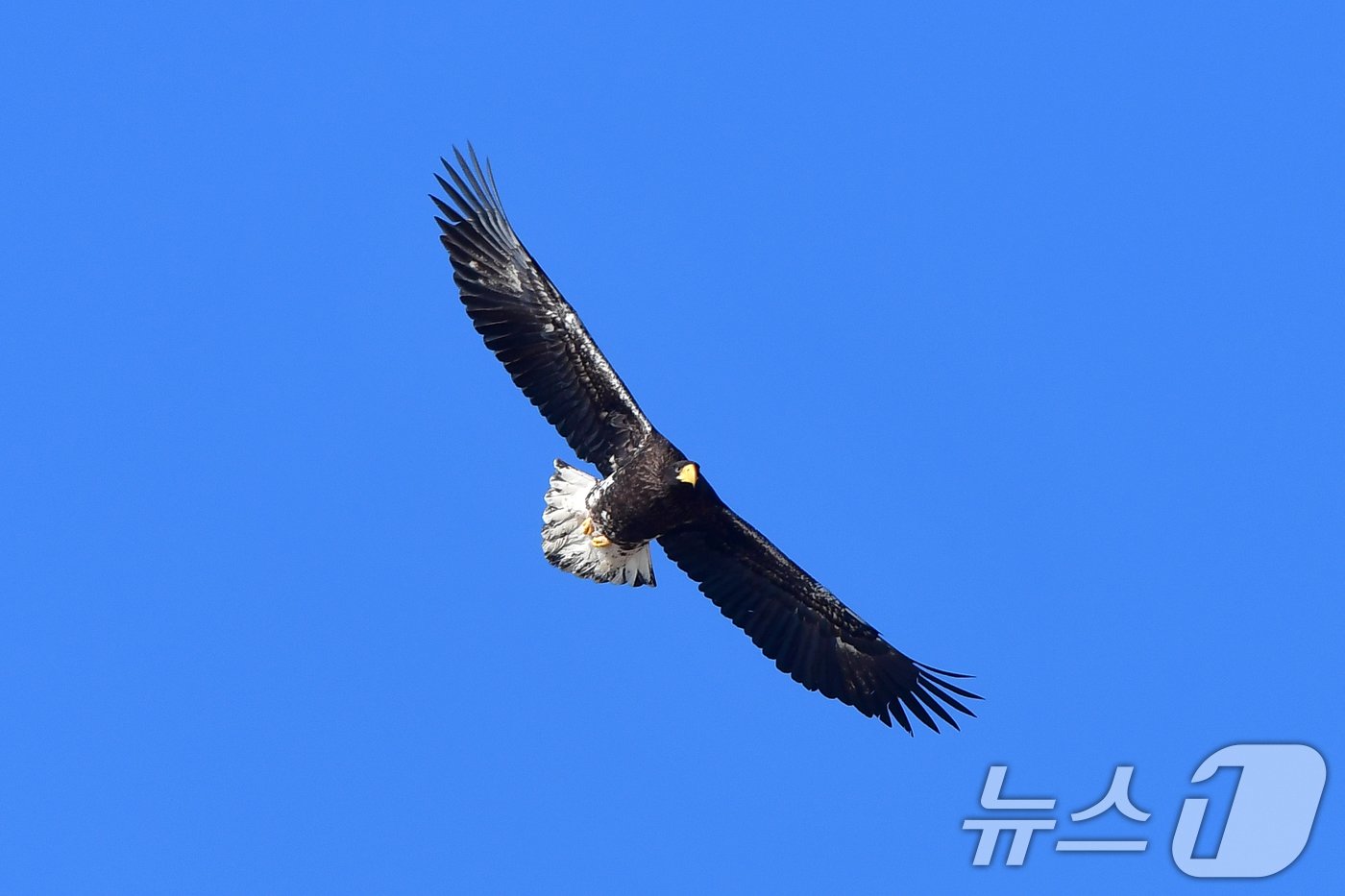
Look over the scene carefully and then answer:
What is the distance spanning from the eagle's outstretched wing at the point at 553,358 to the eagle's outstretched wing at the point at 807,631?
1340mm

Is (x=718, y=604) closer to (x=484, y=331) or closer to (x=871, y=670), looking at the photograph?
(x=871, y=670)

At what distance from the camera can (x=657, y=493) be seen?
1727 centimetres

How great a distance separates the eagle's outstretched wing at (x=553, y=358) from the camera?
17.5 m

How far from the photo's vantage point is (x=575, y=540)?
18141mm

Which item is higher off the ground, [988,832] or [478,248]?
[478,248]

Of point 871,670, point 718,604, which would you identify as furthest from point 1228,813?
point 718,604

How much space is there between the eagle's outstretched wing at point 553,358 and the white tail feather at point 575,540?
23.7 inches

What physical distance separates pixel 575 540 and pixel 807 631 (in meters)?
2.60

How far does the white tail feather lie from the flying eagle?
0.01m

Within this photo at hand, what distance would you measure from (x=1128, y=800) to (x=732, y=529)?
463 centimetres

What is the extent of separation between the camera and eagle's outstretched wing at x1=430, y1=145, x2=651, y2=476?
690 inches

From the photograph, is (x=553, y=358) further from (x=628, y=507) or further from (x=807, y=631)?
(x=807, y=631)

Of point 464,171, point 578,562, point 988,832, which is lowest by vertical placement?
point 988,832

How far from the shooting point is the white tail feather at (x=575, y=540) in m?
18.1
